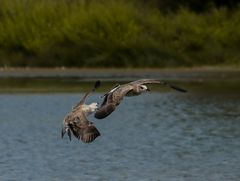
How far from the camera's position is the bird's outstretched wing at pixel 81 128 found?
15227 millimetres

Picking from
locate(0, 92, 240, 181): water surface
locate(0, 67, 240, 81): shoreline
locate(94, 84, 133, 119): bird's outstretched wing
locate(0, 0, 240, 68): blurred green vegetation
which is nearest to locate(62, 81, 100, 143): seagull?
locate(94, 84, 133, 119): bird's outstretched wing

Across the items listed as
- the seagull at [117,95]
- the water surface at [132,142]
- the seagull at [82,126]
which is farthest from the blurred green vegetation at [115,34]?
the seagull at [82,126]

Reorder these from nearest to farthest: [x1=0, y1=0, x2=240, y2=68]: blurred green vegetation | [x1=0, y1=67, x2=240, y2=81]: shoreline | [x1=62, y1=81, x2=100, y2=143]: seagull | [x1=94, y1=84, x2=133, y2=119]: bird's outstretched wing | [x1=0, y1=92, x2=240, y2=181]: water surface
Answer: [x1=94, y1=84, x2=133, y2=119]: bird's outstretched wing → [x1=62, y1=81, x2=100, y2=143]: seagull → [x1=0, y1=92, x2=240, y2=181]: water surface → [x1=0, y1=67, x2=240, y2=81]: shoreline → [x1=0, y1=0, x2=240, y2=68]: blurred green vegetation

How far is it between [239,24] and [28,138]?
21.6 m

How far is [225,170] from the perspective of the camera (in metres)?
19.0

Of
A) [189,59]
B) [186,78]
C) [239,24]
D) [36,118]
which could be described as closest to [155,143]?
[36,118]

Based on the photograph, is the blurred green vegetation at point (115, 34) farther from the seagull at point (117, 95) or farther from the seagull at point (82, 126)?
the seagull at point (82, 126)

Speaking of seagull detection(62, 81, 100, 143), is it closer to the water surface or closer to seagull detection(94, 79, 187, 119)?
seagull detection(94, 79, 187, 119)

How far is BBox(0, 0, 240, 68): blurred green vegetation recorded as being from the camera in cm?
4141

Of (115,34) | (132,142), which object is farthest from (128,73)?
(132,142)

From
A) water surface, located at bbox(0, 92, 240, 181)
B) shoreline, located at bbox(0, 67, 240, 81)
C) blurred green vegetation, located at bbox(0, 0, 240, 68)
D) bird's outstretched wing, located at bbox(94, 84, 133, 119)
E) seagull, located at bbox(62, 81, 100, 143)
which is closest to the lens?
bird's outstretched wing, located at bbox(94, 84, 133, 119)

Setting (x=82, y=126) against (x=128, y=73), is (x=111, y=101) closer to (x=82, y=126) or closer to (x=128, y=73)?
(x=82, y=126)

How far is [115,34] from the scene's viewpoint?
4281 cm

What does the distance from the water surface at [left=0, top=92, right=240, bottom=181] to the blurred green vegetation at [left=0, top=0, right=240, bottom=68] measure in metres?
9.20
